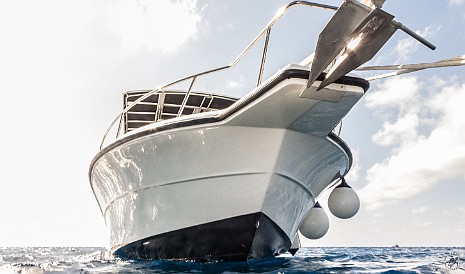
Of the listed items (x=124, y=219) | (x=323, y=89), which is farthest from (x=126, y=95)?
(x=323, y=89)

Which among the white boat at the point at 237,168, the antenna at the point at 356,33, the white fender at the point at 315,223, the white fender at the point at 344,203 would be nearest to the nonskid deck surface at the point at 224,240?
the white boat at the point at 237,168

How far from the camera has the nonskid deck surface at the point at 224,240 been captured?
480 centimetres

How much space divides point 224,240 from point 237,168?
0.99 m

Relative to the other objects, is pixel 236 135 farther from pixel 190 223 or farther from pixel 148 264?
pixel 148 264

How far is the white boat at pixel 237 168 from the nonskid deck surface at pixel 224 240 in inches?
0.5

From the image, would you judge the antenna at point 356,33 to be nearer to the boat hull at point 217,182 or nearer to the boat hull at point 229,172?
the boat hull at point 229,172

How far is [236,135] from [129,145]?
5.28ft

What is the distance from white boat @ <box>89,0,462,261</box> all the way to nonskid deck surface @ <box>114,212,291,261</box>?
0.01 meters

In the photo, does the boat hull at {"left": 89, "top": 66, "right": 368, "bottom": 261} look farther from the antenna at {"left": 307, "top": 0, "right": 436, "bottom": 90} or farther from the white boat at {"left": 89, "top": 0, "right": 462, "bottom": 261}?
the antenna at {"left": 307, "top": 0, "right": 436, "bottom": 90}

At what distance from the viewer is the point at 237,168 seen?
15.4ft

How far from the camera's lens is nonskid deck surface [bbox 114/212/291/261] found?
189 inches

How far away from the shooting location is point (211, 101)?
755cm

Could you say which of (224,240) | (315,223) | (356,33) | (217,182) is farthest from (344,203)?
(356,33)

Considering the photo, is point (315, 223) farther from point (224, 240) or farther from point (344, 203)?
point (224, 240)
